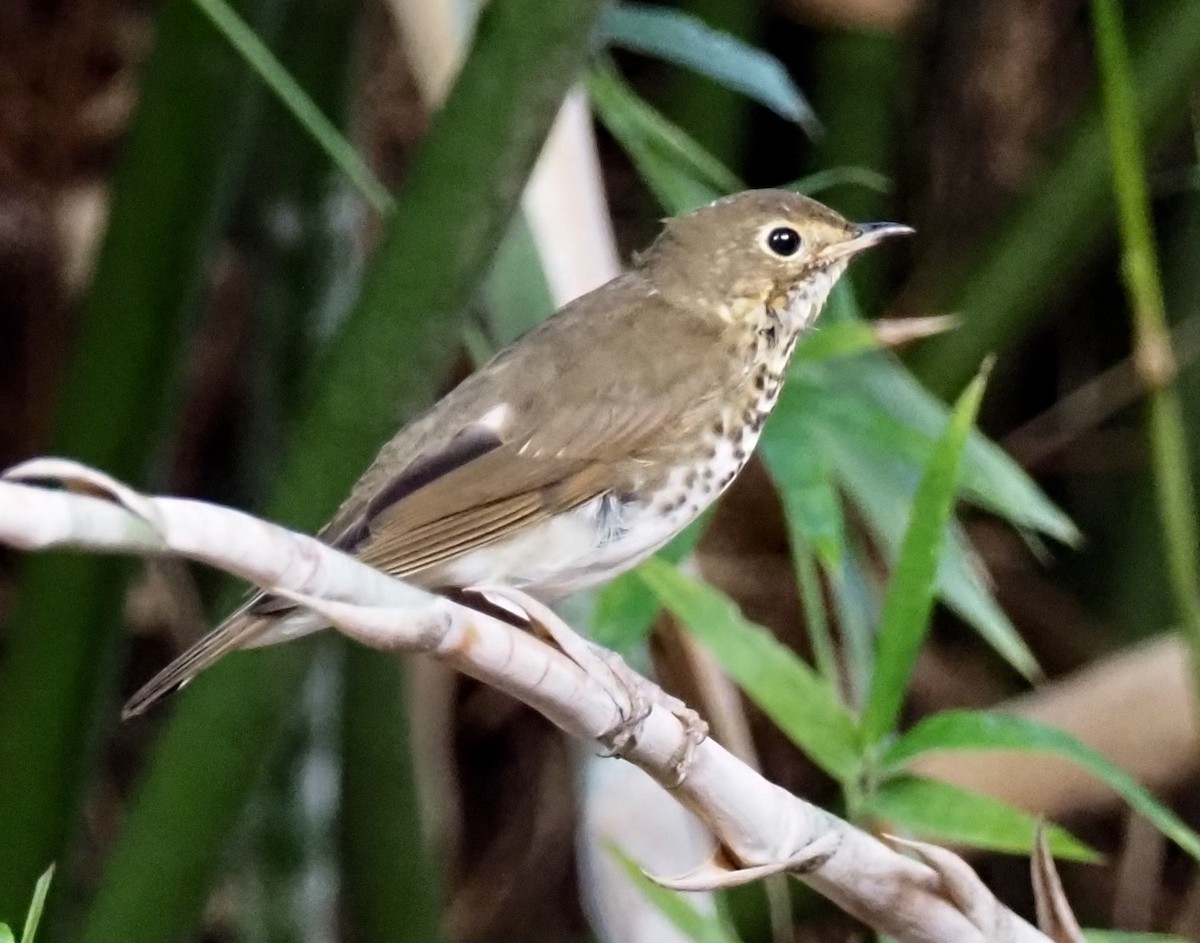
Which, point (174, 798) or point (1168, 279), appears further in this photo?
point (1168, 279)

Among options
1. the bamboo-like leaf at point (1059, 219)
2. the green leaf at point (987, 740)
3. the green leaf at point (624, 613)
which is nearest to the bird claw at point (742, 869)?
the green leaf at point (987, 740)

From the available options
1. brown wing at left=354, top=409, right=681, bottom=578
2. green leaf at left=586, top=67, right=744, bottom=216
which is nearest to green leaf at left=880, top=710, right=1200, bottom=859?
brown wing at left=354, top=409, right=681, bottom=578

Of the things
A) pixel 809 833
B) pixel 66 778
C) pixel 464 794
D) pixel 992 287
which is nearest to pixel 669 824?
pixel 809 833

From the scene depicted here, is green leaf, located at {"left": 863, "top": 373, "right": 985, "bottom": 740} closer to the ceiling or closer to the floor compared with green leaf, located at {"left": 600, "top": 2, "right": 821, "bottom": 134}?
closer to the floor

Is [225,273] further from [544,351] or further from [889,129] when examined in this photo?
[544,351]

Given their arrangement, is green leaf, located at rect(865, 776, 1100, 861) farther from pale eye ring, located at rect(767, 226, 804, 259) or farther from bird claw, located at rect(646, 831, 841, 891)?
pale eye ring, located at rect(767, 226, 804, 259)

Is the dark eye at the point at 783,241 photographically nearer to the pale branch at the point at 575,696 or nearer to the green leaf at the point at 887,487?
the green leaf at the point at 887,487
